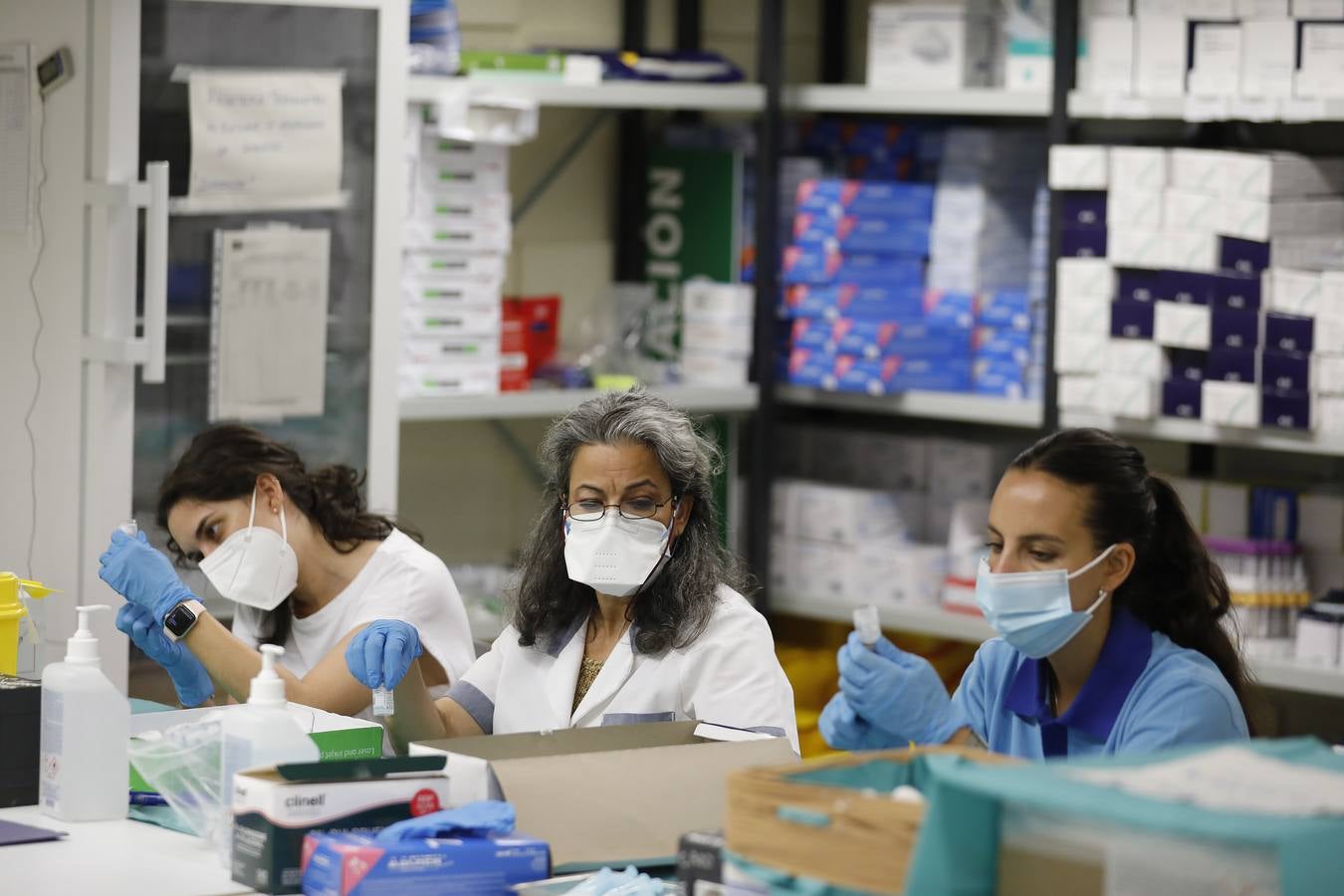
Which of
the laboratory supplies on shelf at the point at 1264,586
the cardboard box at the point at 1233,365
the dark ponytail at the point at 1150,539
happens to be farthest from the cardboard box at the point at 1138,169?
the dark ponytail at the point at 1150,539

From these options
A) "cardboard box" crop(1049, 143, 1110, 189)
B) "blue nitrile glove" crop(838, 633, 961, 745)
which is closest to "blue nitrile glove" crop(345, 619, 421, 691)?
"blue nitrile glove" crop(838, 633, 961, 745)

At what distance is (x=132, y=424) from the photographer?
11.5 ft

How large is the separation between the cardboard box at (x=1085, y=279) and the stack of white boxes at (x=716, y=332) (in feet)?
2.75

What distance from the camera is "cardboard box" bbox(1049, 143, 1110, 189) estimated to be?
4.12 metres

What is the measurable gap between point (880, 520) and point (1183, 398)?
0.92 meters

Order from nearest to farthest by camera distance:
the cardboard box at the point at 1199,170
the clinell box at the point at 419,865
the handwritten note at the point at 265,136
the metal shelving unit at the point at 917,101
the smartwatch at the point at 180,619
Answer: the clinell box at the point at 419,865 → the smartwatch at the point at 180,619 → the handwritten note at the point at 265,136 → the cardboard box at the point at 1199,170 → the metal shelving unit at the point at 917,101

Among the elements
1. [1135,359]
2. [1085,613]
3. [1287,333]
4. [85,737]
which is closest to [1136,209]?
[1135,359]

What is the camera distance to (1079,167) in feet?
13.6

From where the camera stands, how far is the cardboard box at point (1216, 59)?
3.98 meters

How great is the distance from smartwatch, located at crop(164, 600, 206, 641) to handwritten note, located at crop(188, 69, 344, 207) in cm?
115

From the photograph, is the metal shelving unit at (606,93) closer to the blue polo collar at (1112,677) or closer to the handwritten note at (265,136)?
the handwritten note at (265,136)

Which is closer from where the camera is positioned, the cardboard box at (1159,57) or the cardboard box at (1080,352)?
the cardboard box at (1159,57)

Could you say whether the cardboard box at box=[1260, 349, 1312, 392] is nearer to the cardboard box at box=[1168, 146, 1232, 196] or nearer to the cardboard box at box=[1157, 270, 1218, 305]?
the cardboard box at box=[1157, 270, 1218, 305]

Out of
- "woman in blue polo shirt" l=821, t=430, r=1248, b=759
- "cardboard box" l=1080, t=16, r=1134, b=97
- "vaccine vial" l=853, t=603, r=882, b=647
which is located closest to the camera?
"vaccine vial" l=853, t=603, r=882, b=647
